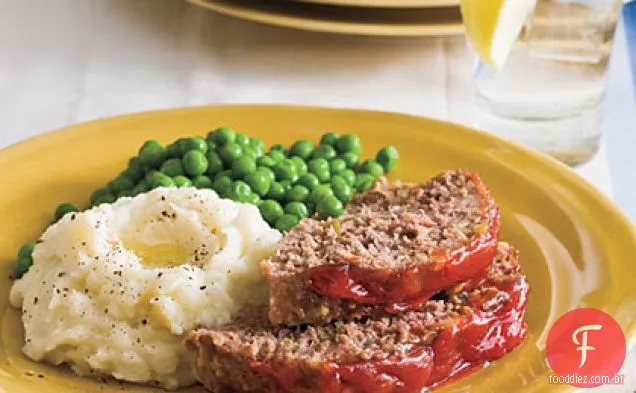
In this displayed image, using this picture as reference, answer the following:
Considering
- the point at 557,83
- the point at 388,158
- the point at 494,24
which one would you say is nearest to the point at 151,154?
the point at 388,158

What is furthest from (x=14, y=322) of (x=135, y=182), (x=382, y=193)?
(x=382, y=193)

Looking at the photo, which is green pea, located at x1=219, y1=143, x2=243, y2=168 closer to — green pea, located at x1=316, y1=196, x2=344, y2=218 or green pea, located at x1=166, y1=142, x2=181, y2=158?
green pea, located at x1=166, y1=142, x2=181, y2=158

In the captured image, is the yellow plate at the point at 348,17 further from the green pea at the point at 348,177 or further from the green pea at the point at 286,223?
the green pea at the point at 286,223

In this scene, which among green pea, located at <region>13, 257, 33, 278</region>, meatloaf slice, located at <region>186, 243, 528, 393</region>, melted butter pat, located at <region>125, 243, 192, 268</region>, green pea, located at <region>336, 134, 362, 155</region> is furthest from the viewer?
green pea, located at <region>336, 134, 362, 155</region>

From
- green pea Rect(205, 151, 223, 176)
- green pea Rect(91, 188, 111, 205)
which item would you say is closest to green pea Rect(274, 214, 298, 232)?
green pea Rect(205, 151, 223, 176)

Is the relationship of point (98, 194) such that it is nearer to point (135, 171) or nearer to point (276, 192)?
point (135, 171)
